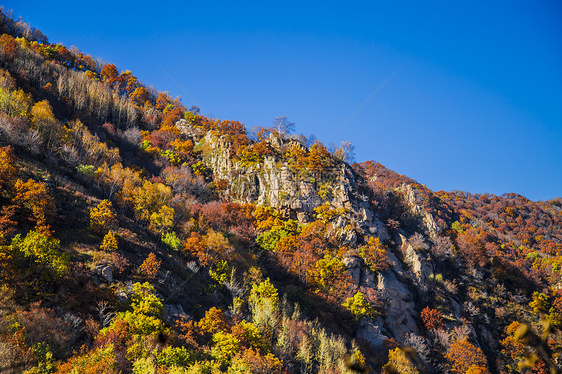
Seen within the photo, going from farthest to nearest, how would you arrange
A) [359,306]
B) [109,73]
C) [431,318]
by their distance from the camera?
[109,73] → [431,318] → [359,306]

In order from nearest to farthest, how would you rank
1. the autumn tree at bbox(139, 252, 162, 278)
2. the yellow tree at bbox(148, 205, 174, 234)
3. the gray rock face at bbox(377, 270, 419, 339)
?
the autumn tree at bbox(139, 252, 162, 278)
the yellow tree at bbox(148, 205, 174, 234)
the gray rock face at bbox(377, 270, 419, 339)

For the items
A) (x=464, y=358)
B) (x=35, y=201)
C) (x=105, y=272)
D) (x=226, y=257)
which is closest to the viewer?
(x=105, y=272)

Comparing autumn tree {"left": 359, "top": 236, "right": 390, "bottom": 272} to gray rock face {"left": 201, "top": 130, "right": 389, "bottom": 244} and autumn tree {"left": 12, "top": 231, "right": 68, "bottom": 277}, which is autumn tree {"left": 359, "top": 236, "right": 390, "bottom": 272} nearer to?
gray rock face {"left": 201, "top": 130, "right": 389, "bottom": 244}

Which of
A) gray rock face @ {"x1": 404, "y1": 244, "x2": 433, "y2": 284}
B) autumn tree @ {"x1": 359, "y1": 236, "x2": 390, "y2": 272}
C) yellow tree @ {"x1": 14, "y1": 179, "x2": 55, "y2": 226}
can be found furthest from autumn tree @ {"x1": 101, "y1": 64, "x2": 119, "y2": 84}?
gray rock face @ {"x1": 404, "y1": 244, "x2": 433, "y2": 284}

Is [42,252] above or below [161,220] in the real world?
below

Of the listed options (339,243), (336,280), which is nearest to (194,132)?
(339,243)

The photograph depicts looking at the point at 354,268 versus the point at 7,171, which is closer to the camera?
the point at 7,171

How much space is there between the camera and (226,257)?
133 ft

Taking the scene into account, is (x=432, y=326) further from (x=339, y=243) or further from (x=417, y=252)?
(x=339, y=243)

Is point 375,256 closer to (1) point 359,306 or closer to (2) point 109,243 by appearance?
(1) point 359,306

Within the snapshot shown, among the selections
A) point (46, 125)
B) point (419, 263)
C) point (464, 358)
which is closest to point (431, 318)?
point (464, 358)

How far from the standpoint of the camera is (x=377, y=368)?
35156 millimetres

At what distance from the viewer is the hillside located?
76.1 feet

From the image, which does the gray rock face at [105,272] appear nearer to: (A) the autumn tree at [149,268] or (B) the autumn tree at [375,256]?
(A) the autumn tree at [149,268]
